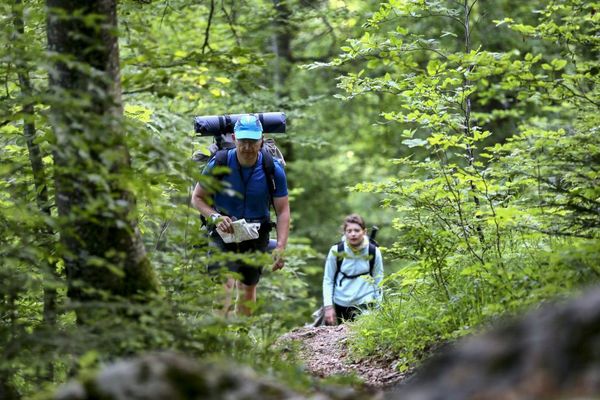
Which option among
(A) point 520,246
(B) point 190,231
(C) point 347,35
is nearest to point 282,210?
(A) point 520,246

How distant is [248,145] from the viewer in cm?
823

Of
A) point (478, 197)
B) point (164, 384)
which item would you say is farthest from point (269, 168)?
point (164, 384)

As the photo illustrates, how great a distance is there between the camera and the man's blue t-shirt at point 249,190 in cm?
843

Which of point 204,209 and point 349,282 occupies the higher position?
point 204,209

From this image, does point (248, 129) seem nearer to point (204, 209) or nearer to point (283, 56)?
point (204, 209)

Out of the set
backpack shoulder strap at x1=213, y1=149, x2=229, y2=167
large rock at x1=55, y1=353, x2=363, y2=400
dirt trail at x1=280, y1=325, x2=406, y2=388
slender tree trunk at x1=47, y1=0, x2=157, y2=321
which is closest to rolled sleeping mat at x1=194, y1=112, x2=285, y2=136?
backpack shoulder strap at x1=213, y1=149, x2=229, y2=167

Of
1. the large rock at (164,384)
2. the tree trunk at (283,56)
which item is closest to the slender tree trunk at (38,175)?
the large rock at (164,384)

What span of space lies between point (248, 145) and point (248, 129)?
181mm

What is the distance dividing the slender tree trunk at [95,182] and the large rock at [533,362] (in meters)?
2.38

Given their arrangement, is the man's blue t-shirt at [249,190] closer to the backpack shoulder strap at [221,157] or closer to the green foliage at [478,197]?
the backpack shoulder strap at [221,157]

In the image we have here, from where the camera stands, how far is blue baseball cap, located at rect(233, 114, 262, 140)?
816cm

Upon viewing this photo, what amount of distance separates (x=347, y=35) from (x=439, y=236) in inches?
399

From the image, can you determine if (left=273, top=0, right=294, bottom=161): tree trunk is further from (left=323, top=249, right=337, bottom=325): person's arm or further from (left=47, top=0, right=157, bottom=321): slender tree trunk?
(left=47, top=0, right=157, bottom=321): slender tree trunk

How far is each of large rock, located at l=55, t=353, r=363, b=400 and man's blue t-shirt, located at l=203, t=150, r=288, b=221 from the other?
17.4 feet
